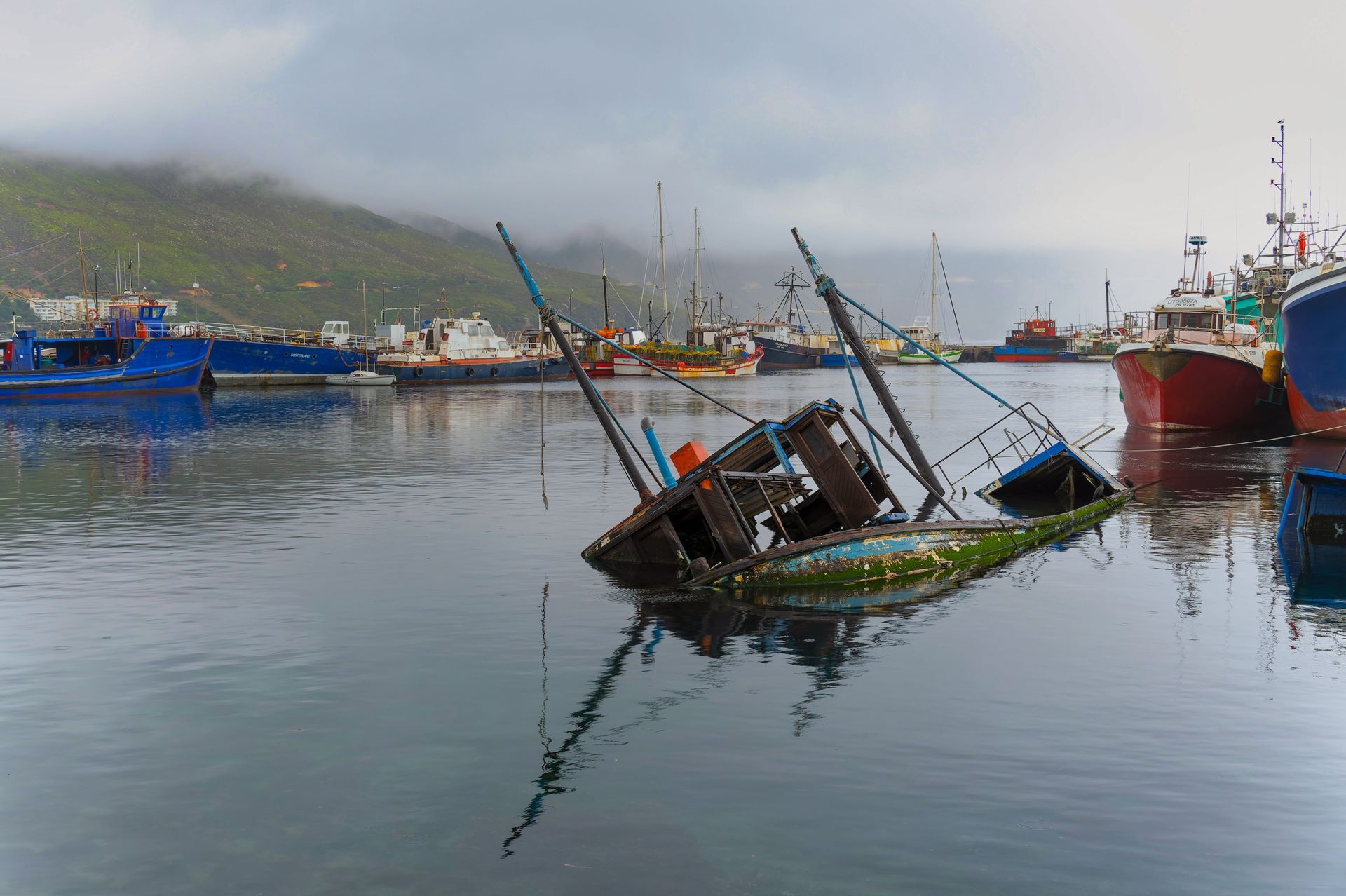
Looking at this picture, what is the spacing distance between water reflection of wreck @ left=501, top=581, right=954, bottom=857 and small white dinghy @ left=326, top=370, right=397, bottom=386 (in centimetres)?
8083

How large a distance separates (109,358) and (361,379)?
830 inches

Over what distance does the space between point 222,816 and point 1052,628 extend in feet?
37.4

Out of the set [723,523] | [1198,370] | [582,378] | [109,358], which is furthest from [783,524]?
[109,358]

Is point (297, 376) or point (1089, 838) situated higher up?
point (297, 376)

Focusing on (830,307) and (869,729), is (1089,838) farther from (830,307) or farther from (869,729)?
(830,307)

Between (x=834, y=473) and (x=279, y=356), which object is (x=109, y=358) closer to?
(x=279, y=356)

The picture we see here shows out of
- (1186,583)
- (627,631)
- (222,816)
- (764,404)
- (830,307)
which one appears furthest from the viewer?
(764,404)

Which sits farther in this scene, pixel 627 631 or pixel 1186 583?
pixel 1186 583

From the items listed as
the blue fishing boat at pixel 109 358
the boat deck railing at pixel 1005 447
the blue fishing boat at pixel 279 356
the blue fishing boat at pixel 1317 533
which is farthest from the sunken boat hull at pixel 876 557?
the blue fishing boat at pixel 279 356

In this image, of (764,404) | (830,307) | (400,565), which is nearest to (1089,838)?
(400,565)

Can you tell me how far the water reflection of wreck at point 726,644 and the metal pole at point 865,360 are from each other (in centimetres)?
556

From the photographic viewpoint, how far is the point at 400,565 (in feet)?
65.1

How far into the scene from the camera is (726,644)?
14336mm

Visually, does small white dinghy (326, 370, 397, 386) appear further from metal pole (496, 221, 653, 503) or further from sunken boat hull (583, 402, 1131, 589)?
sunken boat hull (583, 402, 1131, 589)
